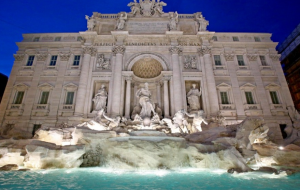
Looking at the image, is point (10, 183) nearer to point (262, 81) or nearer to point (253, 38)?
point (262, 81)

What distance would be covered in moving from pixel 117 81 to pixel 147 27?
8274mm

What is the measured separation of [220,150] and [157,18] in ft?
58.8

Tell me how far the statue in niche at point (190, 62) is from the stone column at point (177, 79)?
1110mm

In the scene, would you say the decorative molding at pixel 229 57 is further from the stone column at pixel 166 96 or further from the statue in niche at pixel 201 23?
the stone column at pixel 166 96

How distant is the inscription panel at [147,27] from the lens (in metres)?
20.2

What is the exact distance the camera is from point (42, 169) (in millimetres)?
7914

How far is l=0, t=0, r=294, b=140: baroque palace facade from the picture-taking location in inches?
675

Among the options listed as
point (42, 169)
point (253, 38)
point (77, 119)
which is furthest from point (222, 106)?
point (42, 169)

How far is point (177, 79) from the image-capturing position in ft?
57.4

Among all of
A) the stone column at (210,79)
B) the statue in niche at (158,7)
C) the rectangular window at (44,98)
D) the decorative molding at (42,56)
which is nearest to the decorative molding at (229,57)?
the stone column at (210,79)

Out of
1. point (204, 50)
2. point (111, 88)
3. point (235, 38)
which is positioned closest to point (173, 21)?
point (204, 50)

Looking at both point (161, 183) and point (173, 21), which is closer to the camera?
point (161, 183)

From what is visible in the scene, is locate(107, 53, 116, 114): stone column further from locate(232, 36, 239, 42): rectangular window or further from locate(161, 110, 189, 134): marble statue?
locate(232, 36, 239, 42): rectangular window

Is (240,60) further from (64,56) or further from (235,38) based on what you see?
(64,56)
